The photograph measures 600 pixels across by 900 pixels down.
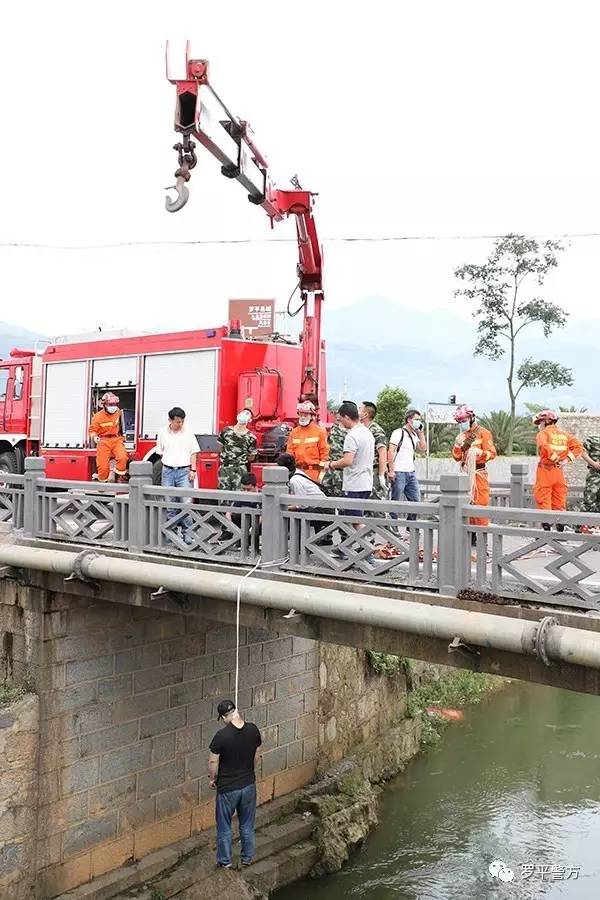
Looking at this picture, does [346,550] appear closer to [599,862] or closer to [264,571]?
[264,571]

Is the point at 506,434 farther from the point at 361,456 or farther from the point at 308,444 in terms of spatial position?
the point at 361,456

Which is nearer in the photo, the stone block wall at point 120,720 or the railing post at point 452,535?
the railing post at point 452,535

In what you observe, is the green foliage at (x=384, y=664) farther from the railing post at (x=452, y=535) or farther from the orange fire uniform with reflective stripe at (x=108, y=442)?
the railing post at (x=452, y=535)

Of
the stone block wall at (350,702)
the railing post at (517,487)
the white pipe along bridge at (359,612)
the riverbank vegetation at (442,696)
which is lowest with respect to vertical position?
the riverbank vegetation at (442,696)

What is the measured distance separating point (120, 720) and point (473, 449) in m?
5.13

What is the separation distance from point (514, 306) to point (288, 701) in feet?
68.2

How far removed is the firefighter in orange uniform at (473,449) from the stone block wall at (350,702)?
4.99 metres

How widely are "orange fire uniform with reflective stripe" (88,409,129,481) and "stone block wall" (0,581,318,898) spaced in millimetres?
1753

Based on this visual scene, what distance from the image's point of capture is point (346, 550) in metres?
7.01

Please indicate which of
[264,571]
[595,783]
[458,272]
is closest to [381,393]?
[458,272]

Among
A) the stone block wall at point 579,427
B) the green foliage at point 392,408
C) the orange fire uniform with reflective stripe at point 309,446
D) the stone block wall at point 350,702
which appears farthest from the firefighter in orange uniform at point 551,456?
the green foliage at point 392,408

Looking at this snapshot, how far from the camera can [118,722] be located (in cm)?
1023

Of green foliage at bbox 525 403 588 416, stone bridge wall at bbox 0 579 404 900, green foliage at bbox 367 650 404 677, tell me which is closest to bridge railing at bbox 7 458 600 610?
stone bridge wall at bbox 0 579 404 900

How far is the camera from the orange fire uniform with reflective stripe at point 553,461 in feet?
29.4
